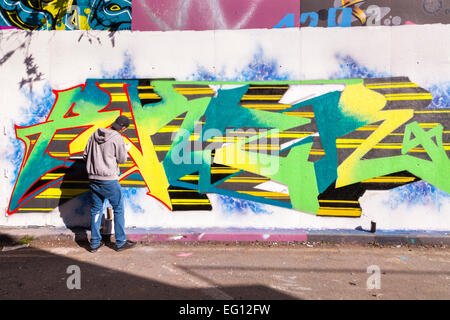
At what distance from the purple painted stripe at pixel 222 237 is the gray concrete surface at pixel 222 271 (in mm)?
85

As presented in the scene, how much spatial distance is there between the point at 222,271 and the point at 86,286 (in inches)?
59.1

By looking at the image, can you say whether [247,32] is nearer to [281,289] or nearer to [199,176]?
[199,176]

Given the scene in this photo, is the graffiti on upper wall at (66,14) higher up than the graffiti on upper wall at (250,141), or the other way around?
the graffiti on upper wall at (66,14)

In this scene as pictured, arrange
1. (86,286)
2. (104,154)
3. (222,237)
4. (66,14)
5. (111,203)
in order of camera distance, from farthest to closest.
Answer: (66,14)
(222,237)
(111,203)
(104,154)
(86,286)

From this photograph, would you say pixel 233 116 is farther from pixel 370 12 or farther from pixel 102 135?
pixel 370 12

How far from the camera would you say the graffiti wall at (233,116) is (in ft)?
16.9

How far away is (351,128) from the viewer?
521cm

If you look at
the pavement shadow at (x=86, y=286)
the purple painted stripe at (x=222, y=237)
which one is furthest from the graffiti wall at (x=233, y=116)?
the pavement shadow at (x=86, y=286)

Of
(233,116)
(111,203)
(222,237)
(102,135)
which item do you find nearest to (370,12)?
(233,116)

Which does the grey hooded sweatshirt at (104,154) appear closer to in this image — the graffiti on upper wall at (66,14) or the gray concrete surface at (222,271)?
the gray concrete surface at (222,271)

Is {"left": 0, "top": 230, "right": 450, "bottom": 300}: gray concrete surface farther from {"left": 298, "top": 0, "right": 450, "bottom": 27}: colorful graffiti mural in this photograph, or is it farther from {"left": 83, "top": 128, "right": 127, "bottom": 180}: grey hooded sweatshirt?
Answer: {"left": 298, "top": 0, "right": 450, "bottom": 27}: colorful graffiti mural

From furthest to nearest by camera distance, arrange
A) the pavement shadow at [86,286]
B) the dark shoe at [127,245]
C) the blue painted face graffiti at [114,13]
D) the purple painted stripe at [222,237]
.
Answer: the blue painted face graffiti at [114,13]
the purple painted stripe at [222,237]
the dark shoe at [127,245]
the pavement shadow at [86,286]

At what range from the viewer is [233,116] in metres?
5.32
